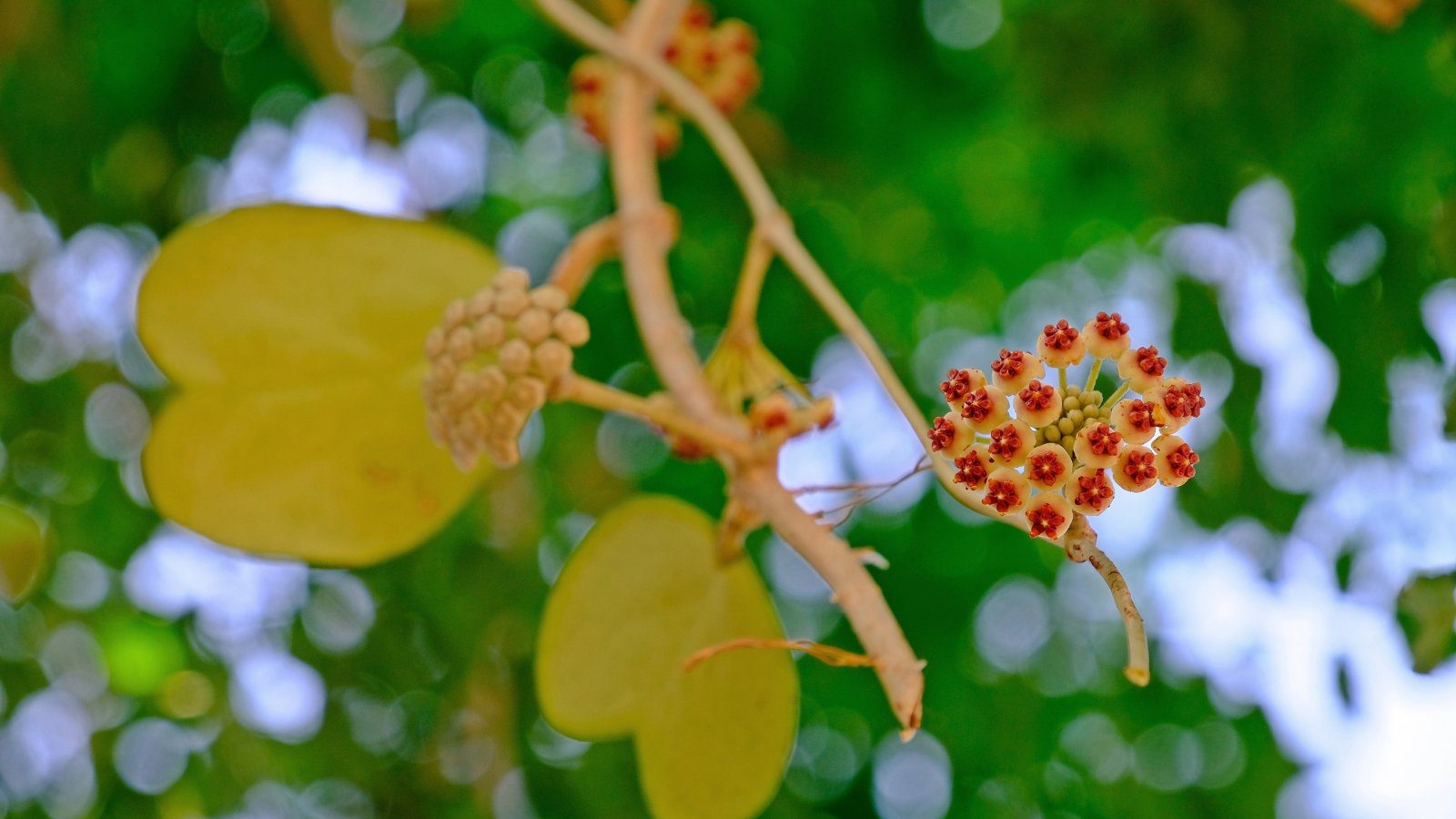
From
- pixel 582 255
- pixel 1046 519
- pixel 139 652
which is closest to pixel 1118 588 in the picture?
pixel 1046 519

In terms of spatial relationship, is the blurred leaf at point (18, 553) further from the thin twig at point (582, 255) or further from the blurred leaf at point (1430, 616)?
the blurred leaf at point (1430, 616)

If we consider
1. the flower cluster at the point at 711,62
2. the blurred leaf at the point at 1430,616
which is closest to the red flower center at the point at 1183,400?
the blurred leaf at the point at 1430,616

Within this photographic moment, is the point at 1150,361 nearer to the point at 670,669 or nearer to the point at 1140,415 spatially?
the point at 1140,415

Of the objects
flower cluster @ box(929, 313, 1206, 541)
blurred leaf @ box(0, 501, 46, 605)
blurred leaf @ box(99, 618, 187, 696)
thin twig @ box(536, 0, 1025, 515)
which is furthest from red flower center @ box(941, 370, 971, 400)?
blurred leaf @ box(99, 618, 187, 696)

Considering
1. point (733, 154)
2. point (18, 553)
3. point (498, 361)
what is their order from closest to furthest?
point (498, 361)
point (733, 154)
point (18, 553)

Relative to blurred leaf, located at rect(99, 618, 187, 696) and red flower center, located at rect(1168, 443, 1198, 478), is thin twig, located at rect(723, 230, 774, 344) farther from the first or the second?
blurred leaf, located at rect(99, 618, 187, 696)

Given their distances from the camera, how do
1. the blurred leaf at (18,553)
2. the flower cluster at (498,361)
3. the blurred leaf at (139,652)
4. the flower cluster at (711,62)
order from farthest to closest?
the blurred leaf at (139,652)
the blurred leaf at (18,553)
the flower cluster at (711,62)
the flower cluster at (498,361)
